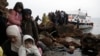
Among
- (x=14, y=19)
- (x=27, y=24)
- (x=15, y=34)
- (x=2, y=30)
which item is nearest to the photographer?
(x=15, y=34)

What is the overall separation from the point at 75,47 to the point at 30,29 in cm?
1616

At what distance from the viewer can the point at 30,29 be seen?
1035 cm

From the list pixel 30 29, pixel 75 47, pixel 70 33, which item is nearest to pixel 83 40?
pixel 75 47

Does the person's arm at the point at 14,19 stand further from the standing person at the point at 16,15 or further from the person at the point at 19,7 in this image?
the person at the point at 19,7

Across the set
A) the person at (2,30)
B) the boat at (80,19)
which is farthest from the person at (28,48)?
the boat at (80,19)

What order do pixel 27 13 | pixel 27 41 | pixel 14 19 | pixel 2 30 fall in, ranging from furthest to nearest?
pixel 14 19
pixel 27 13
pixel 2 30
pixel 27 41

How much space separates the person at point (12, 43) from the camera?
866cm

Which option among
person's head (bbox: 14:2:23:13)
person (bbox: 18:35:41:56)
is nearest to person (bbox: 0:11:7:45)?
person's head (bbox: 14:2:23:13)

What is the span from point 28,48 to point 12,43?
46 cm

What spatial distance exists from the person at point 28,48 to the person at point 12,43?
215 millimetres

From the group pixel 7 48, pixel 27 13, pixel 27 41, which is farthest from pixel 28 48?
pixel 27 13

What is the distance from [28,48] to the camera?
859 centimetres

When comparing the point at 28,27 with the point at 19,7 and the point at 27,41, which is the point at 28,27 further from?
the point at 27,41

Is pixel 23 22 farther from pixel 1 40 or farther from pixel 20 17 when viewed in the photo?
pixel 1 40
